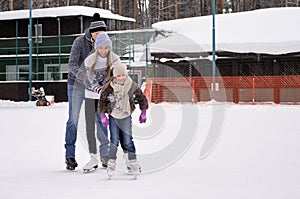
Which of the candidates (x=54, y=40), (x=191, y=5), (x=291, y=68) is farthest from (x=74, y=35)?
(x=191, y=5)

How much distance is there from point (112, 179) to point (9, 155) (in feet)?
8.89

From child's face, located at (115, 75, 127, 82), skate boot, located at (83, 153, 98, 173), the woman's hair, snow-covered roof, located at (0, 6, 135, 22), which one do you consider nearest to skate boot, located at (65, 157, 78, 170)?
skate boot, located at (83, 153, 98, 173)

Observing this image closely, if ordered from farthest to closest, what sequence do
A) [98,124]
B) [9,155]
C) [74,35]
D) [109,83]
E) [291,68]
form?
[74,35] < [291,68] < [9,155] < [98,124] < [109,83]

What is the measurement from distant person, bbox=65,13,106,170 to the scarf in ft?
2.11

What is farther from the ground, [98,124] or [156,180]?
[98,124]

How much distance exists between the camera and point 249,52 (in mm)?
31797

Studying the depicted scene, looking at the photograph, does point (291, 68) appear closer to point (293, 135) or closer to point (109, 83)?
point (293, 135)

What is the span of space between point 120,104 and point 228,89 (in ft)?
80.5

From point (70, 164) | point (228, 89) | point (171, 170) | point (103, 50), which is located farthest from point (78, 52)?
point (228, 89)

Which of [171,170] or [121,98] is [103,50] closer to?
[121,98]

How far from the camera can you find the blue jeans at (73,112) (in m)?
7.20

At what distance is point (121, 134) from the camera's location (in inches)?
268

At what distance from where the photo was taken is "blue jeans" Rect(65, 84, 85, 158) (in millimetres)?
7200

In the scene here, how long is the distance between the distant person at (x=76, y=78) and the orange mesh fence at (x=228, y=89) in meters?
22.1
